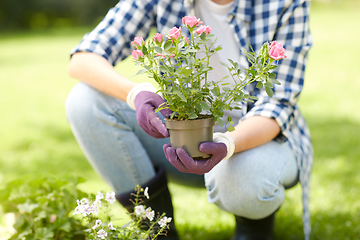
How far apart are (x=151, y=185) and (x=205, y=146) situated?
43cm

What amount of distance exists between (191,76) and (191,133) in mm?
Answer: 163

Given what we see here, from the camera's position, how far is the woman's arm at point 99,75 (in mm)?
1326

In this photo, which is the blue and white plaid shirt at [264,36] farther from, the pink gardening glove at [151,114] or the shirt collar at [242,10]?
the pink gardening glove at [151,114]

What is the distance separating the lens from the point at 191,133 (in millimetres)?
1024

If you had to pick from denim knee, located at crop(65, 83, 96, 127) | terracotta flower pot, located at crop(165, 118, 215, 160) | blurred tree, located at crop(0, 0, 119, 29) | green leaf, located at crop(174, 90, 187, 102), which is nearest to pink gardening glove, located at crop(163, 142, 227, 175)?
terracotta flower pot, located at crop(165, 118, 215, 160)

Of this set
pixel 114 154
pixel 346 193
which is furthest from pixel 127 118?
pixel 346 193

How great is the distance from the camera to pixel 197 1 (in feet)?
4.90

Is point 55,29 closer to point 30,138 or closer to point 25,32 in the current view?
point 25,32

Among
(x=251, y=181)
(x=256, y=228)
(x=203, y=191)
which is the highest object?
(x=251, y=181)

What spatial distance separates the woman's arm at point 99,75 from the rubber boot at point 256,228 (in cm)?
71

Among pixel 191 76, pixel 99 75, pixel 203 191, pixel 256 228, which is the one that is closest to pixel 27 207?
pixel 99 75

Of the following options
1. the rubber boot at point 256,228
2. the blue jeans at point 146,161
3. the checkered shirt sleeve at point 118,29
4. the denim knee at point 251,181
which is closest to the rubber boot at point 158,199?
the blue jeans at point 146,161

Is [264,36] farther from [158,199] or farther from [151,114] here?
[158,199]

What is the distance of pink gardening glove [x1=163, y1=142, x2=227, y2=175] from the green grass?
751 millimetres
